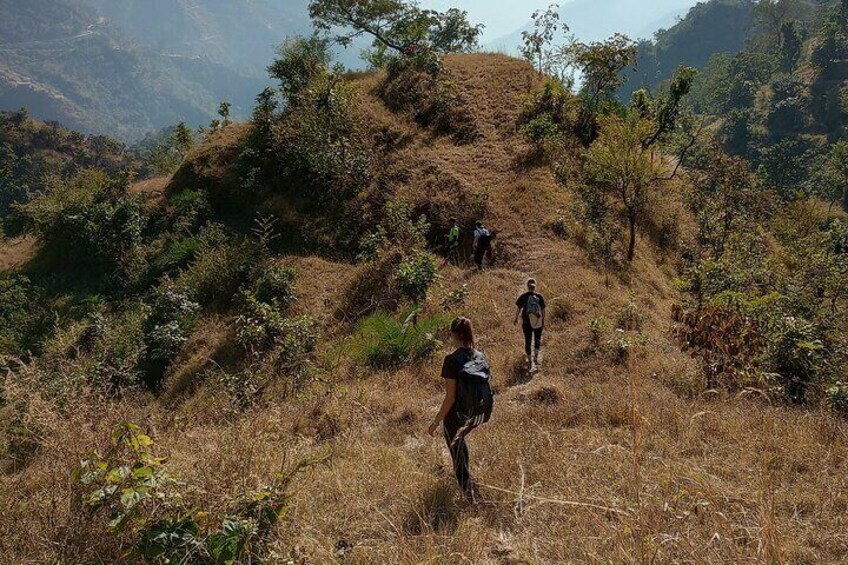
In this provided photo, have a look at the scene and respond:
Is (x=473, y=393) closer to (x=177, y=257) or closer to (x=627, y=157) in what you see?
(x=627, y=157)

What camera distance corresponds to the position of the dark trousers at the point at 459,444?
13.2ft

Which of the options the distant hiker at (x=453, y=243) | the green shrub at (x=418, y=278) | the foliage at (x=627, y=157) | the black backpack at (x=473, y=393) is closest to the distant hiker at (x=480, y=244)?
the distant hiker at (x=453, y=243)

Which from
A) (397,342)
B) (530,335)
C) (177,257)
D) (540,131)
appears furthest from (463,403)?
(540,131)

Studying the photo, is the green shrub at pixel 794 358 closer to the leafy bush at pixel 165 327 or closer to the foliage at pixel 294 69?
the leafy bush at pixel 165 327

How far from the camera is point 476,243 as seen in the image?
1391cm

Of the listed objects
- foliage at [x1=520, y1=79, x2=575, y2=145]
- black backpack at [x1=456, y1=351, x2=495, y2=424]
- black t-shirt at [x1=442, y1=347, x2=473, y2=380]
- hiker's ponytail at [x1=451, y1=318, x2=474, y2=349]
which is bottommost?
black backpack at [x1=456, y1=351, x2=495, y2=424]

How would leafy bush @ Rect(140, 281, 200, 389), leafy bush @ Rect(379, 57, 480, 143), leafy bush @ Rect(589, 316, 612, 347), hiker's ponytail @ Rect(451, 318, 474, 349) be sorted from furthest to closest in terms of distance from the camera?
leafy bush @ Rect(379, 57, 480, 143) → leafy bush @ Rect(140, 281, 200, 389) → leafy bush @ Rect(589, 316, 612, 347) → hiker's ponytail @ Rect(451, 318, 474, 349)

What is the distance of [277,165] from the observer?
18656 millimetres

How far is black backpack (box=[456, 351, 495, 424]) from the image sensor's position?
4059 millimetres

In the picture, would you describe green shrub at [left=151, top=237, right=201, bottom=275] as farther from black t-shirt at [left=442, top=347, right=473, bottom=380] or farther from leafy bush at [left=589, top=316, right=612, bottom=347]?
black t-shirt at [left=442, top=347, right=473, bottom=380]

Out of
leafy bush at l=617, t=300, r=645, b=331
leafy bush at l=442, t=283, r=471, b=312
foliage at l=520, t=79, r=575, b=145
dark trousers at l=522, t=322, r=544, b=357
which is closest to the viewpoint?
dark trousers at l=522, t=322, r=544, b=357

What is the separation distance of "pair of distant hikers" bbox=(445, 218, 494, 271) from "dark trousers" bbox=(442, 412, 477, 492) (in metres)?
9.95

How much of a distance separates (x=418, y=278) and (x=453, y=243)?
3275 mm

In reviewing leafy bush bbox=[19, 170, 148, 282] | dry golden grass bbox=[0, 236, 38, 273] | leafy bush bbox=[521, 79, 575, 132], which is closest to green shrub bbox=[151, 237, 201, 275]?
leafy bush bbox=[19, 170, 148, 282]
